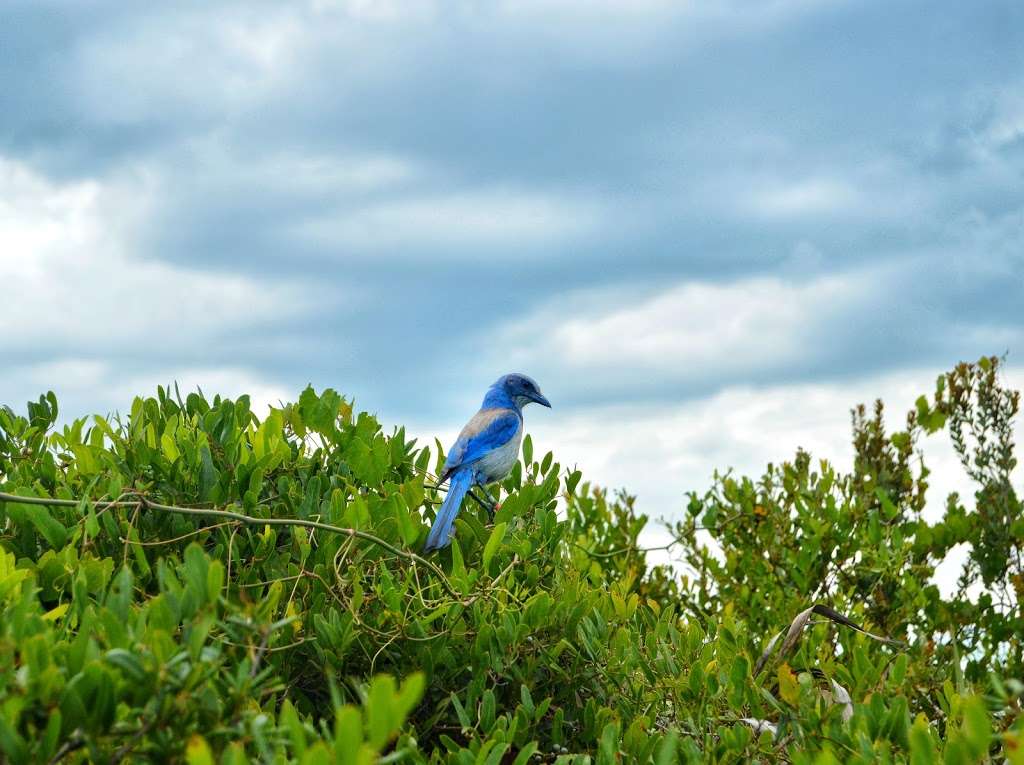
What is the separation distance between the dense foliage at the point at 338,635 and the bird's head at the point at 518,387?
256cm

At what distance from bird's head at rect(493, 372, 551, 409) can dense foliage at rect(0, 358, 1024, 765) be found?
101 inches

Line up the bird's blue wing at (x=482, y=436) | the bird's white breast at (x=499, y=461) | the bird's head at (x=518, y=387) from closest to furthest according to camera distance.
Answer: the bird's blue wing at (x=482, y=436)
the bird's white breast at (x=499, y=461)
the bird's head at (x=518, y=387)

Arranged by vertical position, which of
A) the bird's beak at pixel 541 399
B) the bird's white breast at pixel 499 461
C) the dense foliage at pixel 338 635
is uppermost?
the bird's beak at pixel 541 399

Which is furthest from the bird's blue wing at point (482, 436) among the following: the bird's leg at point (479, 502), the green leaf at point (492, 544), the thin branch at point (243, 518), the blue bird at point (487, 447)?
the thin branch at point (243, 518)

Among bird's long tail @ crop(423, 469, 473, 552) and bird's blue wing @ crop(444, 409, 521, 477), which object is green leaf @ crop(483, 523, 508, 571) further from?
bird's blue wing @ crop(444, 409, 521, 477)

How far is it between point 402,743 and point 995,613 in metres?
8.30

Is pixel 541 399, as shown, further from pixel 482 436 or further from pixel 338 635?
pixel 338 635

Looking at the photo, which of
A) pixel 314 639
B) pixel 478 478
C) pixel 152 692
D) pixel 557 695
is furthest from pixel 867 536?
pixel 152 692

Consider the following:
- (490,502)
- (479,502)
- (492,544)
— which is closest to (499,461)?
(490,502)

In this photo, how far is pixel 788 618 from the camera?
8.17 meters

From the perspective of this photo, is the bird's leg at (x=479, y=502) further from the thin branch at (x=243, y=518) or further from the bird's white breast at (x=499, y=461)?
the thin branch at (x=243, y=518)

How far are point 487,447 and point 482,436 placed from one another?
0.20 metres

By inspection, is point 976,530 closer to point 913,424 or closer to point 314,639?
point 913,424

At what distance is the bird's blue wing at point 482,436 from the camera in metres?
5.62
